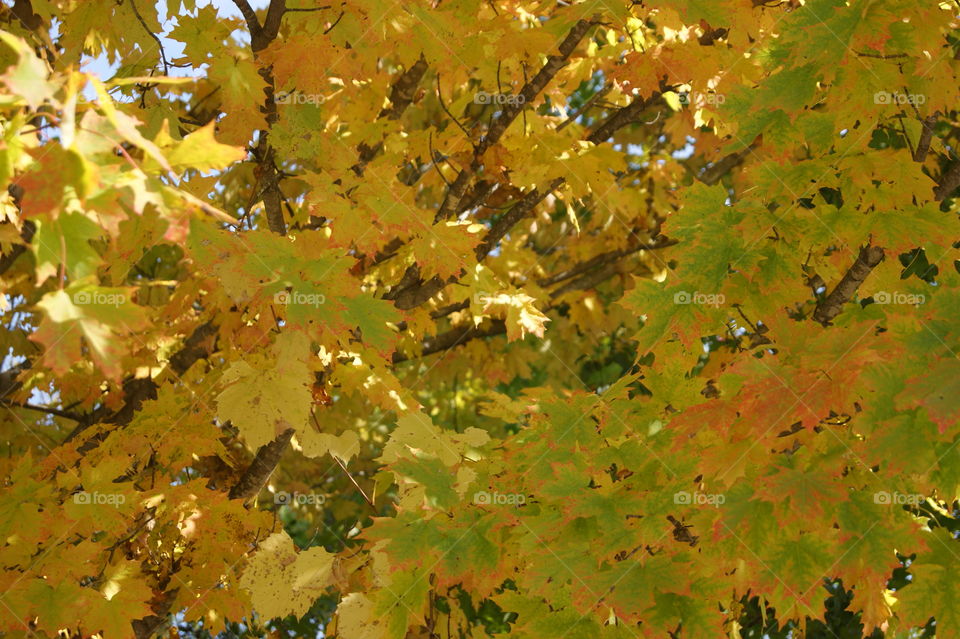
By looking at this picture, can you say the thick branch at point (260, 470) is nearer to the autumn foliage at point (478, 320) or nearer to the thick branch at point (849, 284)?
the autumn foliage at point (478, 320)

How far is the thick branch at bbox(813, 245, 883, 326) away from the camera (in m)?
3.56

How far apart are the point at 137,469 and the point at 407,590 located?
1706 millimetres

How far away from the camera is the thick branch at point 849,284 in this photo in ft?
11.7

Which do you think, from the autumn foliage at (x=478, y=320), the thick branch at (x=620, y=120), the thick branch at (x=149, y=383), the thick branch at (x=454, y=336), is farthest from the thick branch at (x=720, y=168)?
the thick branch at (x=149, y=383)

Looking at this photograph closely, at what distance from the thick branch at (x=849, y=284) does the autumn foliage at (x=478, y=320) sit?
12mm

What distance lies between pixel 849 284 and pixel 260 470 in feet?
9.07

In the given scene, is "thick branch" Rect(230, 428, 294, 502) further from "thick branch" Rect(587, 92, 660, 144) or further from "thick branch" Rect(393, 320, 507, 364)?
"thick branch" Rect(587, 92, 660, 144)

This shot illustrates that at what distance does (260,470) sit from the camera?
4430 millimetres

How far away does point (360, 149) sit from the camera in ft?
17.8

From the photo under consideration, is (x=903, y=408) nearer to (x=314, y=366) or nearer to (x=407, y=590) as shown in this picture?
(x=407, y=590)

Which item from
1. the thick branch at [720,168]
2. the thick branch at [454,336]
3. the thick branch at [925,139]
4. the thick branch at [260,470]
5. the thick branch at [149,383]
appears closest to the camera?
the thick branch at [925,139]

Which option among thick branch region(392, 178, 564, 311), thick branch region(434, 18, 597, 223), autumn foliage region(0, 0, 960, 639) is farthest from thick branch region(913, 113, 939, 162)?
thick branch region(392, 178, 564, 311)

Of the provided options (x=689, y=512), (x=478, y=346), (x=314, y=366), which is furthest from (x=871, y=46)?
(x=478, y=346)

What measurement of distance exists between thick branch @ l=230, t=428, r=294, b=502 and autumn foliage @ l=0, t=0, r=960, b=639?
14 millimetres
